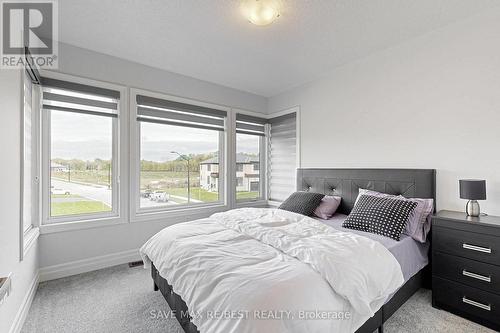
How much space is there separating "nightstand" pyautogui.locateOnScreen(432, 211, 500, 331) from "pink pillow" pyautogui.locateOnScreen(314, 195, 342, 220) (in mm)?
993

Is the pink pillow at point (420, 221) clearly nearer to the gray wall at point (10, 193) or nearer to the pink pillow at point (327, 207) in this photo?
the pink pillow at point (327, 207)

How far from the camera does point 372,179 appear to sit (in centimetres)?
269

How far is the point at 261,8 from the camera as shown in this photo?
5.98 ft

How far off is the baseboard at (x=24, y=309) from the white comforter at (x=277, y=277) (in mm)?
971

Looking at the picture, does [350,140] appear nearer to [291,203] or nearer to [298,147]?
[298,147]

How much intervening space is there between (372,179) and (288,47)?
1812 millimetres

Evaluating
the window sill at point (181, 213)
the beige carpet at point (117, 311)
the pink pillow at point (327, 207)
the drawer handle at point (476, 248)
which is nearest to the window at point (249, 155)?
the window sill at point (181, 213)

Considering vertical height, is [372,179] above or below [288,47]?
below

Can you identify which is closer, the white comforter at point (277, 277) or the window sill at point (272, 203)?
the white comforter at point (277, 277)

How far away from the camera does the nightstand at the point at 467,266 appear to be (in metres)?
1.67

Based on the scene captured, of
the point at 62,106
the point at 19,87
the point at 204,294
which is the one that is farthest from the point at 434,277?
the point at 62,106

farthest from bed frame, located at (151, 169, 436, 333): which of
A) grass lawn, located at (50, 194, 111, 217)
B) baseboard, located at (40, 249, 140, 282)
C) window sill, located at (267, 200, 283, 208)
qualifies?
grass lawn, located at (50, 194, 111, 217)

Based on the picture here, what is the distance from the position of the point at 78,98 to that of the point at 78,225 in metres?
1.45

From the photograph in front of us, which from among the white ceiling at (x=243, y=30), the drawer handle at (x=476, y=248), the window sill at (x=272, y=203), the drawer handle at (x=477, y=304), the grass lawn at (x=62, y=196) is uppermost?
the white ceiling at (x=243, y=30)
